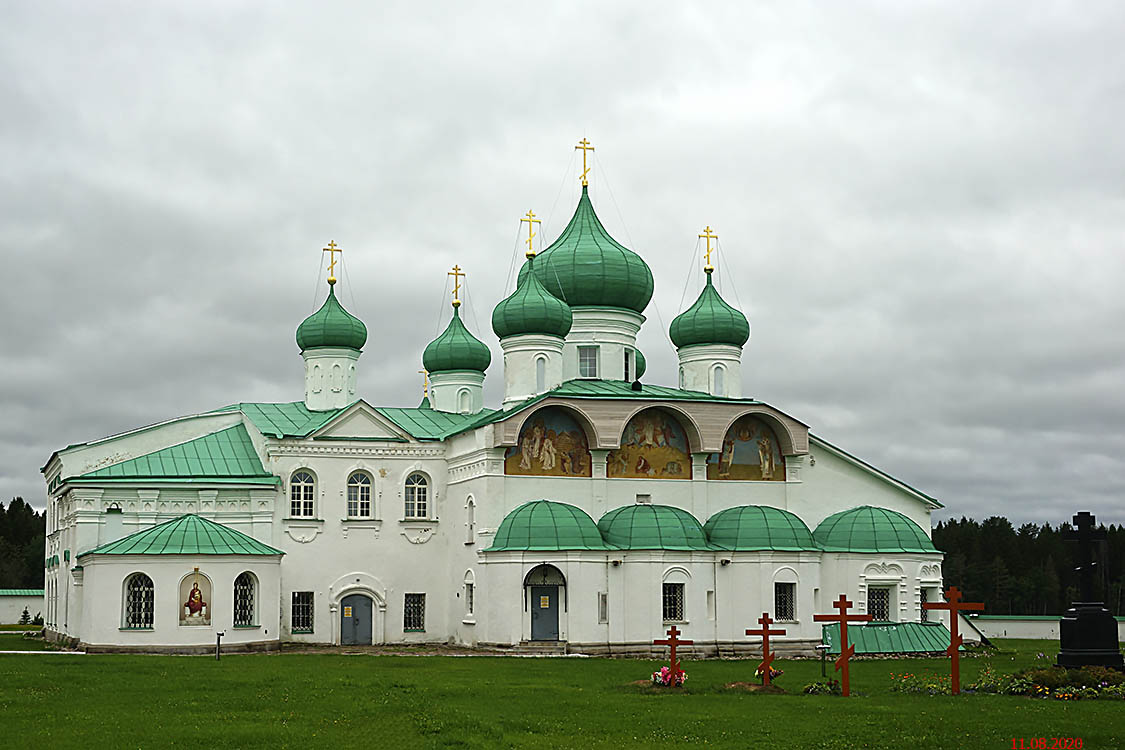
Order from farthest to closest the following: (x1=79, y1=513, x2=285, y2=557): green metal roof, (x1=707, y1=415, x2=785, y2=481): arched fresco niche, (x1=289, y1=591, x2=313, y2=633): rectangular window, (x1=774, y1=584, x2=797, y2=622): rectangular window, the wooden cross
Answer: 1. (x1=707, y1=415, x2=785, y2=481): arched fresco niche
2. (x1=289, y1=591, x2=313, y2=633): rectangular window
3. (x1=774, y1=584, x2=797, y2=622): rectangular window
4. (x1=79, y1=513, x2=285, y2=557): green metal roof
5. the wooden cross

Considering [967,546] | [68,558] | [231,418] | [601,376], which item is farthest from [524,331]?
[967,546]

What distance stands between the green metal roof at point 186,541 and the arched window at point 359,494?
344cm

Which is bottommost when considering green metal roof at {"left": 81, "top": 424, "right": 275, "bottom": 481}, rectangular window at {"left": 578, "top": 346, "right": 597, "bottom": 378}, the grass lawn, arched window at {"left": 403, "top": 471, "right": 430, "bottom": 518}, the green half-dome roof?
the grass lawn

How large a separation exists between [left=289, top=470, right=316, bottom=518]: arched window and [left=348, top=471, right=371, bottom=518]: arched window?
1.04 m

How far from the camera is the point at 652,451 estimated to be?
118 feet

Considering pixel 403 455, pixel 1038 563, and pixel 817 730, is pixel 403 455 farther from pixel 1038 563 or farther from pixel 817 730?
pixel 1038 563

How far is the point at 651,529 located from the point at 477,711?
15290 millimetres

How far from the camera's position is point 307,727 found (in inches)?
647

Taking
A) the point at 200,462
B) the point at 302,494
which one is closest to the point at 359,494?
the point at 302,494

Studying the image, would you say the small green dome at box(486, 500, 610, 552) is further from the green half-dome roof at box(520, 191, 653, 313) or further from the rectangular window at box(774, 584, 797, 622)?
the green half-dome roof at box(520, 191, 653, 313)

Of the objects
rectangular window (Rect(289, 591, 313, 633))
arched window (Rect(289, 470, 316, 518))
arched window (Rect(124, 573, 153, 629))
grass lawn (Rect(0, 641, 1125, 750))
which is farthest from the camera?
arched window (Rect(289, 470, 316, 518))

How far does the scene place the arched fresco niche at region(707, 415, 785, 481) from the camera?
36531 millimetres

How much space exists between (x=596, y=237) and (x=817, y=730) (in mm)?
25167

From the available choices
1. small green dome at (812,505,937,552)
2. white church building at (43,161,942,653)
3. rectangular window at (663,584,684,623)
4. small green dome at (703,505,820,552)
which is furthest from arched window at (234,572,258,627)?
small green dome at (812,505,937,552)
